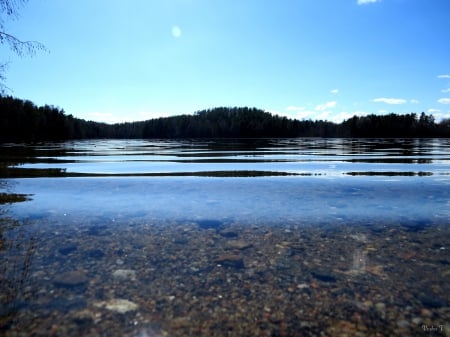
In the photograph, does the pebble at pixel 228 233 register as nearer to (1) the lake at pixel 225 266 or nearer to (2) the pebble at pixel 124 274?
(1) the lake at pixel 225 266

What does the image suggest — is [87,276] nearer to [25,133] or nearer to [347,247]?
[347,247]

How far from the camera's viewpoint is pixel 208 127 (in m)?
164

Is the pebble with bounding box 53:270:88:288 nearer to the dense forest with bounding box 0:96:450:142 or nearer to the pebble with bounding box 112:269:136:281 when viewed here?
the pebble with bounding box 112:269:136:281

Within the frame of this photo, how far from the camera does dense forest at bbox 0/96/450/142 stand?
98.0 meters

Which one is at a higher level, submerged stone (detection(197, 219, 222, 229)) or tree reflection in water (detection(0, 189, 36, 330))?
tree reflection in water (detection(0, 189, 36, 330))

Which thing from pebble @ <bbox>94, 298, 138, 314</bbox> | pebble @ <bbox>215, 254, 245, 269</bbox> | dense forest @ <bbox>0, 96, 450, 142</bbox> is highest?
dense forest @ <bbox>0, 96, 450, 142</bbox>

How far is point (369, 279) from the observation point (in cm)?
314

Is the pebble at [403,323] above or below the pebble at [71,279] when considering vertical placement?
below

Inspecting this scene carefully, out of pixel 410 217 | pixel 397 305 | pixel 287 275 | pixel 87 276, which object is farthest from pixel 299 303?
pixel 410 217

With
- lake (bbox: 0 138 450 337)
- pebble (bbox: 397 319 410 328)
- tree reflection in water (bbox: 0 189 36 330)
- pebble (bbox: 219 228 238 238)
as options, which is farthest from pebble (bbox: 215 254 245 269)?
tree reflection in water (bbox: 0 189 36 330)

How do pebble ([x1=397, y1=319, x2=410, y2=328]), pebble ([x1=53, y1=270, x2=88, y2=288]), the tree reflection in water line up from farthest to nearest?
pebble ([x1=53, y1=270, x2=88, y2=288]) < the tree reflection in water < pebble ([x1=397, y1=319, x2=410, y2=328])

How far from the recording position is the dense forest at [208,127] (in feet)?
322

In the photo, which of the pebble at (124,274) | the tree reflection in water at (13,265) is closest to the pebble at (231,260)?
the pebble at (124,274)

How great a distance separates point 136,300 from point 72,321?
528 millimetres
